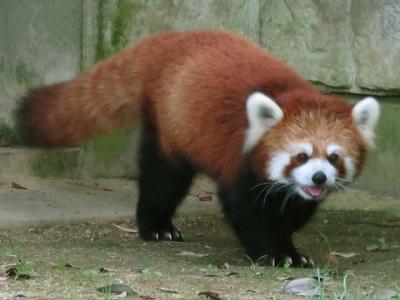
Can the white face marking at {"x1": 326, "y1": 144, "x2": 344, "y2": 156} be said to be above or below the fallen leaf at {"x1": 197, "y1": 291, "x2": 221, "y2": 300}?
above

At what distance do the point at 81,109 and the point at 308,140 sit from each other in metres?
1.62

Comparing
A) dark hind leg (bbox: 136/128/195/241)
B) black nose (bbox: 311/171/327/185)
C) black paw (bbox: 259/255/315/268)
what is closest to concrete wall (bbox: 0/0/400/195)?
dark hind leg (bbox: 136/128/195/241)

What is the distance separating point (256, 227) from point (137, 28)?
227 centimetres

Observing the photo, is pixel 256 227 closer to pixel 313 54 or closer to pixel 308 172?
pixel 308 172

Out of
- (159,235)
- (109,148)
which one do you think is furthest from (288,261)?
(109,148)

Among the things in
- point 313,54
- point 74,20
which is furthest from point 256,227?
point 74,20

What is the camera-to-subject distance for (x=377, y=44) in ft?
24.8

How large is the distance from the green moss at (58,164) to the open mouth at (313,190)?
259 centimetres

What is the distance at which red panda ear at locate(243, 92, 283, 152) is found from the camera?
18.8 ft

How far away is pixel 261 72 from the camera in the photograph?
621 cm

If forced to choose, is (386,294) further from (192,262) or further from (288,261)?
(192,262)

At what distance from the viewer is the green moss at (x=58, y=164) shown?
25.9 ft

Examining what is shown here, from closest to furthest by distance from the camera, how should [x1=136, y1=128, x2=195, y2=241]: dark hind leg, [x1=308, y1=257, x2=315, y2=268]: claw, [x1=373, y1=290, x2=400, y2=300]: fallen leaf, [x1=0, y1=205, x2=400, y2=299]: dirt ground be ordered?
[x1=373, y1=290, x2=400, y2=300]: fallen leaf → [x1=0, y1=205, x2=400, y2=299]: dirt ground → [x1=308, y1=257, x2=315, y2=268]: claw → [x1=136, y1=128, x2=195, y2=241]: dark hind leg

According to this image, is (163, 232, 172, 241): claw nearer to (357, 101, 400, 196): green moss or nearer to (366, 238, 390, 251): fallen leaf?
(366, 238, 390, 251): fallen leaf
